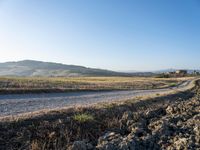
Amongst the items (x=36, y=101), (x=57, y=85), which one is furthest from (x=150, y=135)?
(x=57, y=85)

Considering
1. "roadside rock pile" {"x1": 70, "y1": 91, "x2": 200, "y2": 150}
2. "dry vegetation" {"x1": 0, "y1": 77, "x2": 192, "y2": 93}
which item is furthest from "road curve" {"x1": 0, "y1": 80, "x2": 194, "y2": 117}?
"roadside rock pile" {"x1": 70, "y1": 91, "x2": 200, "y2": 150}

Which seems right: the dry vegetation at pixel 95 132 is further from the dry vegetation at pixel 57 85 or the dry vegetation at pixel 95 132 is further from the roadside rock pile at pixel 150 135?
the dry vegetation at pixel 57 85

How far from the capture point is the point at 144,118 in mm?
15883

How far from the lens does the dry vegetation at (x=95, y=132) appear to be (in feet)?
34.3

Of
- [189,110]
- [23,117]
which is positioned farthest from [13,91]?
[189,110]

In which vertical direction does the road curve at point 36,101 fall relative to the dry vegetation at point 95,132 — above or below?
above

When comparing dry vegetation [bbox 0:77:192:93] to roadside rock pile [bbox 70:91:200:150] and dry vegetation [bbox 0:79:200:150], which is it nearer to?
dry vegetation [bbox 0:79:200:150]

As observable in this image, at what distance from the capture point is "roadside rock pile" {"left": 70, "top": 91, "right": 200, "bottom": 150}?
35.7ft

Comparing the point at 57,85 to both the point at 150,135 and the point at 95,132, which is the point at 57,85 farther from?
the point at 150,135

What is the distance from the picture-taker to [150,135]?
1211 centimetres

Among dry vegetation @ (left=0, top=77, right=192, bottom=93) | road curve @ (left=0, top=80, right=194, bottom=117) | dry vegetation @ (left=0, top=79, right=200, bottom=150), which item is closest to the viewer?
dry vegetation @ (left=0, top=79, right=200, bottom=150)

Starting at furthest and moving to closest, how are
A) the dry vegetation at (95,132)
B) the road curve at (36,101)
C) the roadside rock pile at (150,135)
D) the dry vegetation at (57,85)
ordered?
the dry vegetation at (57,85)
the road curve at (36,101)
the roadside rock pile at (150,135)
the dry vegetation at (95,132)

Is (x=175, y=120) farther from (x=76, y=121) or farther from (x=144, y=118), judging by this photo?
(x=76, y=121)

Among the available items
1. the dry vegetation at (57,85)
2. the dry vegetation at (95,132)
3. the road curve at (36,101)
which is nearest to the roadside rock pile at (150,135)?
the dry vegetation at (95,132)
